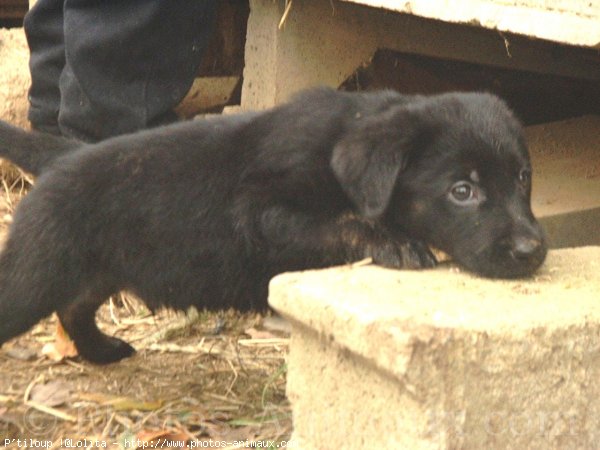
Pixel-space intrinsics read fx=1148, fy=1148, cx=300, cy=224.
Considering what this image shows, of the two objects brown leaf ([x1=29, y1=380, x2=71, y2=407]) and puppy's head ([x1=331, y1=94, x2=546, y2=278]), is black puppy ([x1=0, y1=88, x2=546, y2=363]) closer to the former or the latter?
puppy's head ([x1=331, y1=94, x2=546, y2=278])

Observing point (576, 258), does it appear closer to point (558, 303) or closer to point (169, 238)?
point (558, 303)

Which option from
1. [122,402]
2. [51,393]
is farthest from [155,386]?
[51,393]

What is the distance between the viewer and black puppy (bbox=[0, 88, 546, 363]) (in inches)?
140

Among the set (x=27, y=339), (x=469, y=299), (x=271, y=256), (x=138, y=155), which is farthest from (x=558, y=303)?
(x=27, y=339)

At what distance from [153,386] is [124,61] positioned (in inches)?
62.2

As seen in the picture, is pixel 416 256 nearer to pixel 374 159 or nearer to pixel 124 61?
pixel 374 159

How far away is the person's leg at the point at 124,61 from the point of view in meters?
5.21

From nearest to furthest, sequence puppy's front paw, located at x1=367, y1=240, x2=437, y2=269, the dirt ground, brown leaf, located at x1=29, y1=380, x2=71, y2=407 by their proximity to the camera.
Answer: puppy's front paw, located at x1=367, y1=240, x2=437, y2=269 → the dirt ground → brown leaf, located at x1=29, y1=380, x2=71, y2=407

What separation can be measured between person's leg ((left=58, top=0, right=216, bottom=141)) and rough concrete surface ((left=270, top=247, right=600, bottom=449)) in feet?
7.30

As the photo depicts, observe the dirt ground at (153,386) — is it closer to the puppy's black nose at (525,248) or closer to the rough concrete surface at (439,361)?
the rough concrete surface at (439,361)

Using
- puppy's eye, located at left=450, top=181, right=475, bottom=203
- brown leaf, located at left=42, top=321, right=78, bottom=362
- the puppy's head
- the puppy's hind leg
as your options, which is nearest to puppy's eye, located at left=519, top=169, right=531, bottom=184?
the puppy's head

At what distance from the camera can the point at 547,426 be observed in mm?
3051

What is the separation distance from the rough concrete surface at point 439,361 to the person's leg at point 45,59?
9.07 ft

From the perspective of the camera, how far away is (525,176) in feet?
12.1
